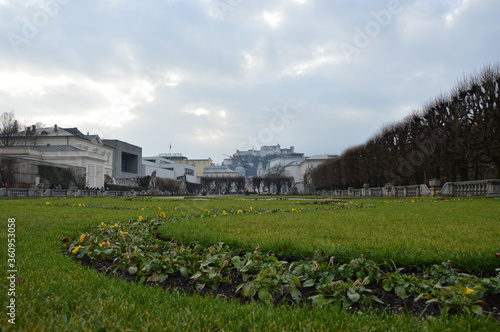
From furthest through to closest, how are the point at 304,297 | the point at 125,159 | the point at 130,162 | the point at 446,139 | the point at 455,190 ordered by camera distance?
1. the point at 130,162
2. the point at 125,159
3. the point at 446,139
4. the point at 455,190
5. the point at 304,297

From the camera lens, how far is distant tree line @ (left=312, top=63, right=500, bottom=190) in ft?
66.5

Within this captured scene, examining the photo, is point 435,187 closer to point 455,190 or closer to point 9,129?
point 455,190

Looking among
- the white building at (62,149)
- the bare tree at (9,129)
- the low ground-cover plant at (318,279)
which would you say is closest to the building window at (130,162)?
the white building at (62,149)

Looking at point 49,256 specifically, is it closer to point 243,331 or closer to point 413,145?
point 243,331

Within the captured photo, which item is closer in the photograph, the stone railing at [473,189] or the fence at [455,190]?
the stone railing at [473,189]

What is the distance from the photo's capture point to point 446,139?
79.8 feet

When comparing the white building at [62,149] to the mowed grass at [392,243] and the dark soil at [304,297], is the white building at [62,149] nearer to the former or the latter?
the mowed grass at [392,243]

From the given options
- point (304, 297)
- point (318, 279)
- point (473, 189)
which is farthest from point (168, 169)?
point (304, 297)

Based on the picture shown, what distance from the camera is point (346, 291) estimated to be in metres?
Result: 2.27

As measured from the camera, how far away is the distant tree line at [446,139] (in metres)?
20.3

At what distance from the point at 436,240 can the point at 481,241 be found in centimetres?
43

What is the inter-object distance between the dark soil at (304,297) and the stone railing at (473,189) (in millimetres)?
18170

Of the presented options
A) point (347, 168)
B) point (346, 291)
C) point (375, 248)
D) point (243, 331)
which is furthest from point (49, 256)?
point (347, 168)

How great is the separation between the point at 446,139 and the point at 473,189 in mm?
6211
